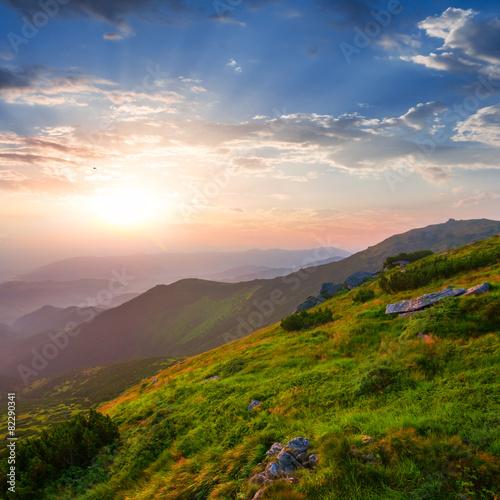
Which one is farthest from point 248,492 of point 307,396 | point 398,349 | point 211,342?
point 211,342

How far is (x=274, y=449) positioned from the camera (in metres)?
7.29

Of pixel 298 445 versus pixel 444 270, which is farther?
pixel 444 270

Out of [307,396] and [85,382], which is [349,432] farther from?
[85,382]

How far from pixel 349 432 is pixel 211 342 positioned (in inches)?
8168

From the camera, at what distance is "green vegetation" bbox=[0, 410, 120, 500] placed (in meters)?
10.4

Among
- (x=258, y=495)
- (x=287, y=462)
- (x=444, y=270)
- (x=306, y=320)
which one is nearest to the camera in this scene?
(x=258, y=495)

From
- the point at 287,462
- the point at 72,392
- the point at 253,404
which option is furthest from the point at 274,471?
the point at 72,392

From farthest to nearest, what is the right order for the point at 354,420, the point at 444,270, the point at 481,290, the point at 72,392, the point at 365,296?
the point at 72,392
the point at 365,296
the point at 444,270
the point at 481,290
the point at 354,420

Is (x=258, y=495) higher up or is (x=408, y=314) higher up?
(x=408, y=314)

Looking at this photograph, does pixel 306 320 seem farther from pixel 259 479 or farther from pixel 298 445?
pixel 259 479

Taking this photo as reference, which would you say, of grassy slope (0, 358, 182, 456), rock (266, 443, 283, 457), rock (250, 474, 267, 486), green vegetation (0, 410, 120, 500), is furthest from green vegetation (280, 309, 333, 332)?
grassy slope (0, 358, 182, 456)

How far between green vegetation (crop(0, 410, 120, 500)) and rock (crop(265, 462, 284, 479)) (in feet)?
32.6

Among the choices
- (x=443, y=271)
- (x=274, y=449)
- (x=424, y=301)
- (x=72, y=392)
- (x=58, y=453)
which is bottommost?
(x=72, y=392)

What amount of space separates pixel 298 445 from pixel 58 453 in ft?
37.8
